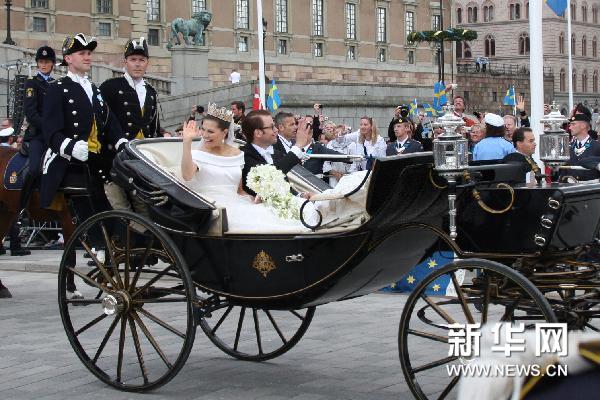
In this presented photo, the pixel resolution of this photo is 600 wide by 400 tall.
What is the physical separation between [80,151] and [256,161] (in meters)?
2.47

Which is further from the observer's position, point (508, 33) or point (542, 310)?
point (508, 33)

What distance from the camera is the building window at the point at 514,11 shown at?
3834 inches

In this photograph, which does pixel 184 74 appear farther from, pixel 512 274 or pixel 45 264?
pixel 512 274

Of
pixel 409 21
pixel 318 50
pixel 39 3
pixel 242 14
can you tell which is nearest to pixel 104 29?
pixel 39 3

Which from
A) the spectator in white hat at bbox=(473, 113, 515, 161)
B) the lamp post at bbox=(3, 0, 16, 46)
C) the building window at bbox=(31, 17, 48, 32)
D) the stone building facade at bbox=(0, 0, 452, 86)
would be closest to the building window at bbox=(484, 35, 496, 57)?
the stone building facade at bbox=(0, 0, 452, 86)

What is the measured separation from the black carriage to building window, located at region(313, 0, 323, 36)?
56.4 m

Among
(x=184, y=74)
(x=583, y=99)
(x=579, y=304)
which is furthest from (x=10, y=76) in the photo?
(x=583, y=99)

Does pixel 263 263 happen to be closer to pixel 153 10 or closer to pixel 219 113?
pixel 219 113

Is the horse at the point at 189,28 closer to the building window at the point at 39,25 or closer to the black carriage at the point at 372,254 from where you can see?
the building window at the point at 39,25

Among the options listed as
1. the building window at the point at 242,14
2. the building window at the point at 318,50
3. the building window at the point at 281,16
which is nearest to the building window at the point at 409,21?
the building window at the point at 318,50

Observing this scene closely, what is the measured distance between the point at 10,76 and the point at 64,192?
75.7 ft

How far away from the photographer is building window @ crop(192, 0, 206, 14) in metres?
54.6

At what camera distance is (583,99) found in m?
92.5

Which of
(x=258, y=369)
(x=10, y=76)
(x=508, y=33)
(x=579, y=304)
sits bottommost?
(x=258, y=369)
